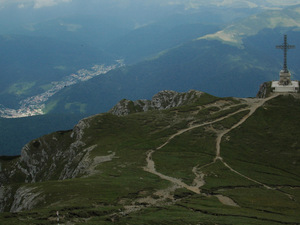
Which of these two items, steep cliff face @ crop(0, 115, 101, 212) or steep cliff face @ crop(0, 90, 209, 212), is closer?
steep cliff face @ crop(0, 90, 209, 212)

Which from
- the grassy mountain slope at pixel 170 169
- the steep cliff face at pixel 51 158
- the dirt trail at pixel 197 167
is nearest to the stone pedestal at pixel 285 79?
the dirt trail at pixel 197 167

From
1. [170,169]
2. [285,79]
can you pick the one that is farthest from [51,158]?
[285,79]

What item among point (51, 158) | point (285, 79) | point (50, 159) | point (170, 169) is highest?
point (285, 79)

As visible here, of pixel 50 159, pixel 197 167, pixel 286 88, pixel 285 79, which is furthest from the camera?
pixel 285 79

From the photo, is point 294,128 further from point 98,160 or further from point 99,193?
point 99,193

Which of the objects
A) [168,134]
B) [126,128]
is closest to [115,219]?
[168,134]

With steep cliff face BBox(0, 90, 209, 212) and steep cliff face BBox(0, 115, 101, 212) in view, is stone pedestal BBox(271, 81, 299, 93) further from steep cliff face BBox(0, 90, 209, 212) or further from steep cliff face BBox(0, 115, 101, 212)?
steep cliff face BBox(0, 115, 101, 212)

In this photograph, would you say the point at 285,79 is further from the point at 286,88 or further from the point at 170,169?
the point at 170,169

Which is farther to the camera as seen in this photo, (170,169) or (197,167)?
(197,167)

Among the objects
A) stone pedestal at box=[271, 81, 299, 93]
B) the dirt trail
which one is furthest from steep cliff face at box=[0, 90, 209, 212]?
stone pedestal at box=[271, 81, 299, 93]
